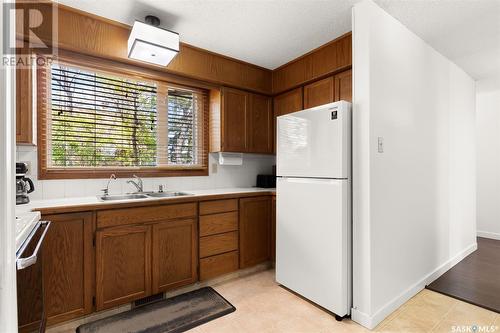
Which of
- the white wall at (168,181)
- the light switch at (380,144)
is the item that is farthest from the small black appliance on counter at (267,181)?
the light switch at (380,144)

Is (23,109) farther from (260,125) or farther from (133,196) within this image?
(260,125)

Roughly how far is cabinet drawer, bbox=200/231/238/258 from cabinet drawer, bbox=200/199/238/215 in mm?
238

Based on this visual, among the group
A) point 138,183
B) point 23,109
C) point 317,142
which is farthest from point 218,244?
point 23,109

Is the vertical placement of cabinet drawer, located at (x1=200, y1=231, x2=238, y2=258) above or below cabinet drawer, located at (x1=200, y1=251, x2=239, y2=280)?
above

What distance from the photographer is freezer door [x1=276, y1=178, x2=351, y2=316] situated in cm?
194

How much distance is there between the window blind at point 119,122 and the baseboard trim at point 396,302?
2.15 metres

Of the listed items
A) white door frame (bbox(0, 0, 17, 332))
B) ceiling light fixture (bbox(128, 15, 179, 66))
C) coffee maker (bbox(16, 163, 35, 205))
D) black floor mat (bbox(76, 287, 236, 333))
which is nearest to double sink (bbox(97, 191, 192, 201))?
coffee maker (bbox(16, 163, 35, 205))

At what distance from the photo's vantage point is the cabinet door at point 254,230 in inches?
105

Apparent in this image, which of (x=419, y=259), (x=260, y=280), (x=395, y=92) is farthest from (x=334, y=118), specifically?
(x=260, y=280)

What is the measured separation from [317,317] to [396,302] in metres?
0.67

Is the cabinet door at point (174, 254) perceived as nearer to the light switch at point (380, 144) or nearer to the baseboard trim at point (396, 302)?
the baseboard trim at point (396, 302)

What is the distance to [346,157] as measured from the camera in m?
1.96

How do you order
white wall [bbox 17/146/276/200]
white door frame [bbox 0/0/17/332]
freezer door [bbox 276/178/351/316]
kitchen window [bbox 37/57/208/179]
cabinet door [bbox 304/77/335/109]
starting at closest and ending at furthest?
white door frame [bbox 0/0/17/332] < freezer door [bbox 276/178/351/316] < white wall [bbox 17/146/276/200] < kitchen window [bbox 37/57/208/179] < cabinet door [bbox 304/77/335/109]

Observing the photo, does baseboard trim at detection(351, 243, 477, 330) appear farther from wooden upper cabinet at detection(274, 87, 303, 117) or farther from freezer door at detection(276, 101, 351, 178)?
wooden upper cabinet at detection(274, 87, 303, 117)
